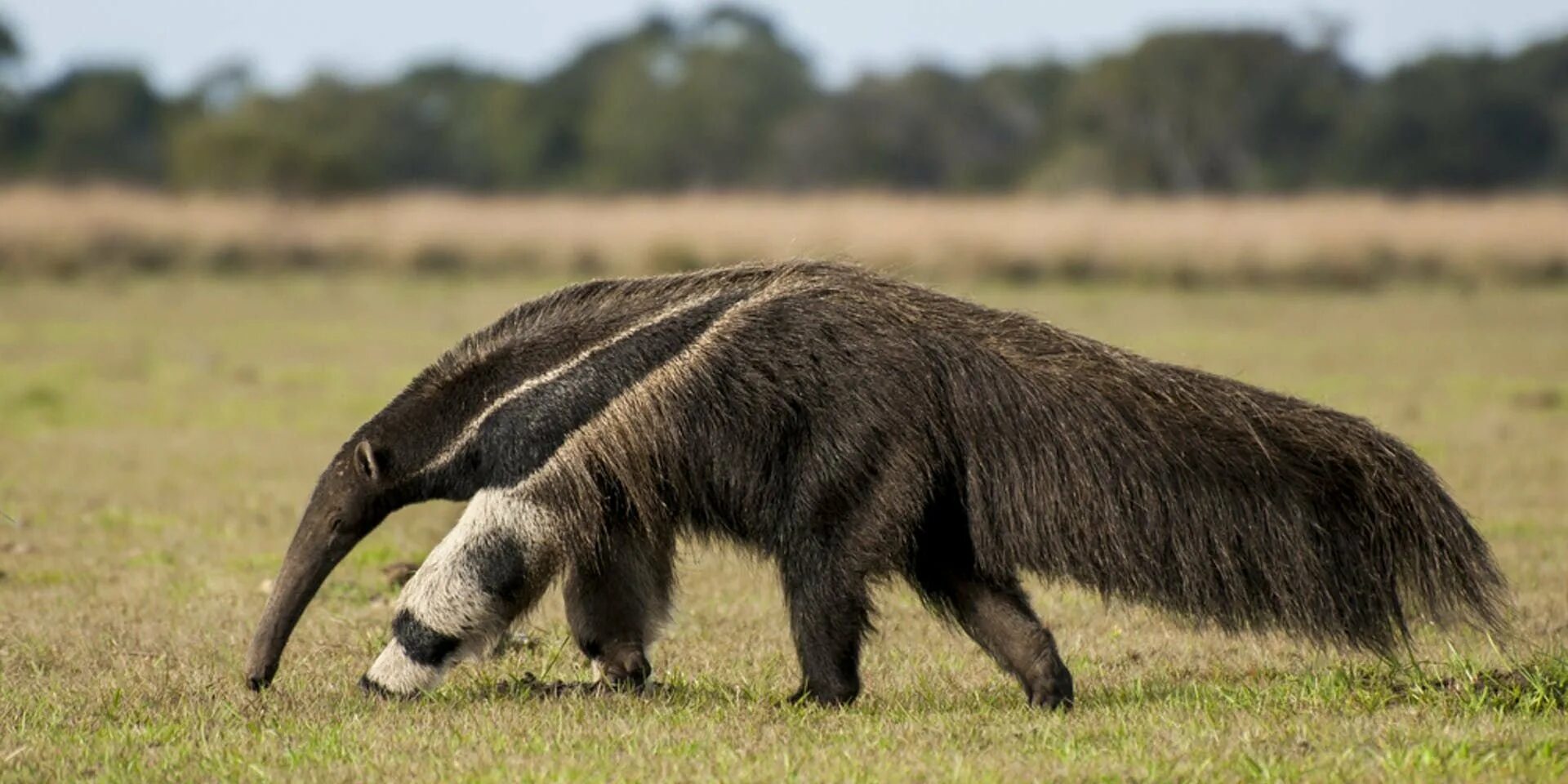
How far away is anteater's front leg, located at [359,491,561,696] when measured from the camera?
558 centimetres

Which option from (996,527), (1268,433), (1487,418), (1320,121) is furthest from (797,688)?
(1320,121)

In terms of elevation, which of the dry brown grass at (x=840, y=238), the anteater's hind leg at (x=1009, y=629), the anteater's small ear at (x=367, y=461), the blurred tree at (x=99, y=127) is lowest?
the blurred tree at (x=99, y=127)

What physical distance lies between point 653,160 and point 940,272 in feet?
136

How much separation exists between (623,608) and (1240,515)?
194 cm

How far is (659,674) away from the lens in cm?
668

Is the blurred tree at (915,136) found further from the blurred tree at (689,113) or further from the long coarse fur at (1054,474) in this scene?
the long coarse fur at (1054,474)

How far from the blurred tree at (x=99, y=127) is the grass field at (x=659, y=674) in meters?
52.7

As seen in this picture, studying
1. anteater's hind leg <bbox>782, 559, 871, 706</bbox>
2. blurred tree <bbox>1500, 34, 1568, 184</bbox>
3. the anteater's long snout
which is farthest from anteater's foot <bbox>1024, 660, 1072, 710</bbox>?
blurred tree <bbox>1500, 34, 1568, 184</bbox>

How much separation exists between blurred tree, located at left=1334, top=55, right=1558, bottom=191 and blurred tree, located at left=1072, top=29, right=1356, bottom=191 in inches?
66.5

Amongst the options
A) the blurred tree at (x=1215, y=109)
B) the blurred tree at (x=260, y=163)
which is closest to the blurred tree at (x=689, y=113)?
the blurred tree at (x=1215, y=109)

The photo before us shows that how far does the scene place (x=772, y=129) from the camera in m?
70.6

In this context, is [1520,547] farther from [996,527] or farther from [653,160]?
[653,160]

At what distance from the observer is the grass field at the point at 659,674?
5.02 metres

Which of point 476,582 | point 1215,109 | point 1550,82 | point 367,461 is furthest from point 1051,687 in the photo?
point 1550,82
